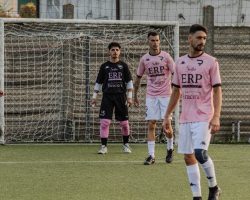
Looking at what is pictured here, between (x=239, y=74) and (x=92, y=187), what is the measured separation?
789 cm

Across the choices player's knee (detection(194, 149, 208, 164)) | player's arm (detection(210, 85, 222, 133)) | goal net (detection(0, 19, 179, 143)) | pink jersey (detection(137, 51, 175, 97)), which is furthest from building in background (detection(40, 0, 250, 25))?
player's knee (detection(194, 149, 208, 164))

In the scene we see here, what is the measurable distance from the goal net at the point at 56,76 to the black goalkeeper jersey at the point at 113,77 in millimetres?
2334

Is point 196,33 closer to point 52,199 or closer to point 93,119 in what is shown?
point 52,199

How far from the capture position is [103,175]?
1070 centimetres

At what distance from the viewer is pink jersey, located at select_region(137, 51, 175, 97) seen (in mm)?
12484

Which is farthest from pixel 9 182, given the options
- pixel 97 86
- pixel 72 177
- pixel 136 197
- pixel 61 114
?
pixel 61 114

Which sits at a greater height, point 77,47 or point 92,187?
point 77,47

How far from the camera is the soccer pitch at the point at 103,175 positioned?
9047 millimetres

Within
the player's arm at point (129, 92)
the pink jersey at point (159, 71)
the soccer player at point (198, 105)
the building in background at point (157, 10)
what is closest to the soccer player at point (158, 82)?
the pink jersey at point (159, 71)

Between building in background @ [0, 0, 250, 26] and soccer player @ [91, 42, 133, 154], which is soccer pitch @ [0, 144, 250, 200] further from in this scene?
building in background @ [0, 0, 250, 26]

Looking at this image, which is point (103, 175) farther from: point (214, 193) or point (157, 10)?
point (157, 10)

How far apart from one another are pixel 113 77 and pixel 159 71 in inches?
63.0

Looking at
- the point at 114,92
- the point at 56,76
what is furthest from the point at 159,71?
the point at 56,76

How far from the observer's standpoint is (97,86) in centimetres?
1402
